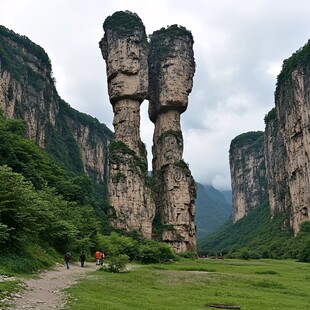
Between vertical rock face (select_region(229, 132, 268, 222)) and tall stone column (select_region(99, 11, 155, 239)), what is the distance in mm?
89756

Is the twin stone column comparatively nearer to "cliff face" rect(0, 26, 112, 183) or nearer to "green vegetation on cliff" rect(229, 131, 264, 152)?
"cliff face" rect(0, 26, 112, 183)

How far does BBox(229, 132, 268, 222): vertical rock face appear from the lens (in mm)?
152000

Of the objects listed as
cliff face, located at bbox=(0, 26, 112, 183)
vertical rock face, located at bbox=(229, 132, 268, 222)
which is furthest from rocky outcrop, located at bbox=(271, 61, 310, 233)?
vertical rock face, located at bbox=(229, 132, 268, 222)

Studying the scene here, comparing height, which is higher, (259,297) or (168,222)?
(168,222)

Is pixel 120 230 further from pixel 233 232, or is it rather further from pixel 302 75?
pixel 233 232

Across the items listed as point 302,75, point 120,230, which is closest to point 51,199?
point 120,230

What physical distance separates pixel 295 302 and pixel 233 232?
125 metres

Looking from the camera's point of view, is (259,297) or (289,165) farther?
(289,165)

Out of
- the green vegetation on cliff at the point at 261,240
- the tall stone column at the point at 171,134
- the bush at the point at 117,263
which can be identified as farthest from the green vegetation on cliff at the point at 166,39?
the bush at the point at 117,263

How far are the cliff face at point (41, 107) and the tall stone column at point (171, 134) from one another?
2812cm

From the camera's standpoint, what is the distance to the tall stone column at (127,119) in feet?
216

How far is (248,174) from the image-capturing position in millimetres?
155625

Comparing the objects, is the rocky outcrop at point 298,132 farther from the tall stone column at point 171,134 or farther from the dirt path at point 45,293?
the dirt path at point 45,293

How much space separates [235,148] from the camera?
6378 inches
